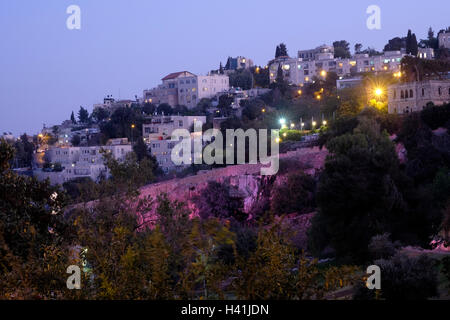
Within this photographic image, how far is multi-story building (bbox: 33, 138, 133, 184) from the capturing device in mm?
51969

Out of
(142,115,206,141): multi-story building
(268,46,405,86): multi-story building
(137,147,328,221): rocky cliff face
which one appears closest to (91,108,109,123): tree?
(142,115,206,141): multi-story building

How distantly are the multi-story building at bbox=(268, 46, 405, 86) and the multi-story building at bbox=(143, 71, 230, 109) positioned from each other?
7.78 meters

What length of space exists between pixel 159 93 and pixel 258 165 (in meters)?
50.1

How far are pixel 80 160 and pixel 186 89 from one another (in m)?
26.1

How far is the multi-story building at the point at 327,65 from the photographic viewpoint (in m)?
65.1

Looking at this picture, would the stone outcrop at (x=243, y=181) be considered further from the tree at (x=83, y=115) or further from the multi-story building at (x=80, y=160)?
the tree at (x=83, y=115)

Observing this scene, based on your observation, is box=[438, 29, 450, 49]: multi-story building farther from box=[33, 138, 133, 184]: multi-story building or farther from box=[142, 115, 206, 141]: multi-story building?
box=[33, 138, 133, 184]: multi-story building

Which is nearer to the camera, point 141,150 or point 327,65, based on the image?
point 141,150

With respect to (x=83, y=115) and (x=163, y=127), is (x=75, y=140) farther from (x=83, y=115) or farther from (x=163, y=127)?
(x=83, y=115)

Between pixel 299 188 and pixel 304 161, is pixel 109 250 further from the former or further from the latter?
pixel 304 161

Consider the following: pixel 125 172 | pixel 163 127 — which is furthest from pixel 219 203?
pixel 163 127

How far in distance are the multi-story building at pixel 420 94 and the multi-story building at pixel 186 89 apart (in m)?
43.1

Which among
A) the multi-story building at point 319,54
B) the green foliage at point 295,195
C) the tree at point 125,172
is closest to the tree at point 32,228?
the tree at point 125,172

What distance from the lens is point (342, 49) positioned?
283 feet
